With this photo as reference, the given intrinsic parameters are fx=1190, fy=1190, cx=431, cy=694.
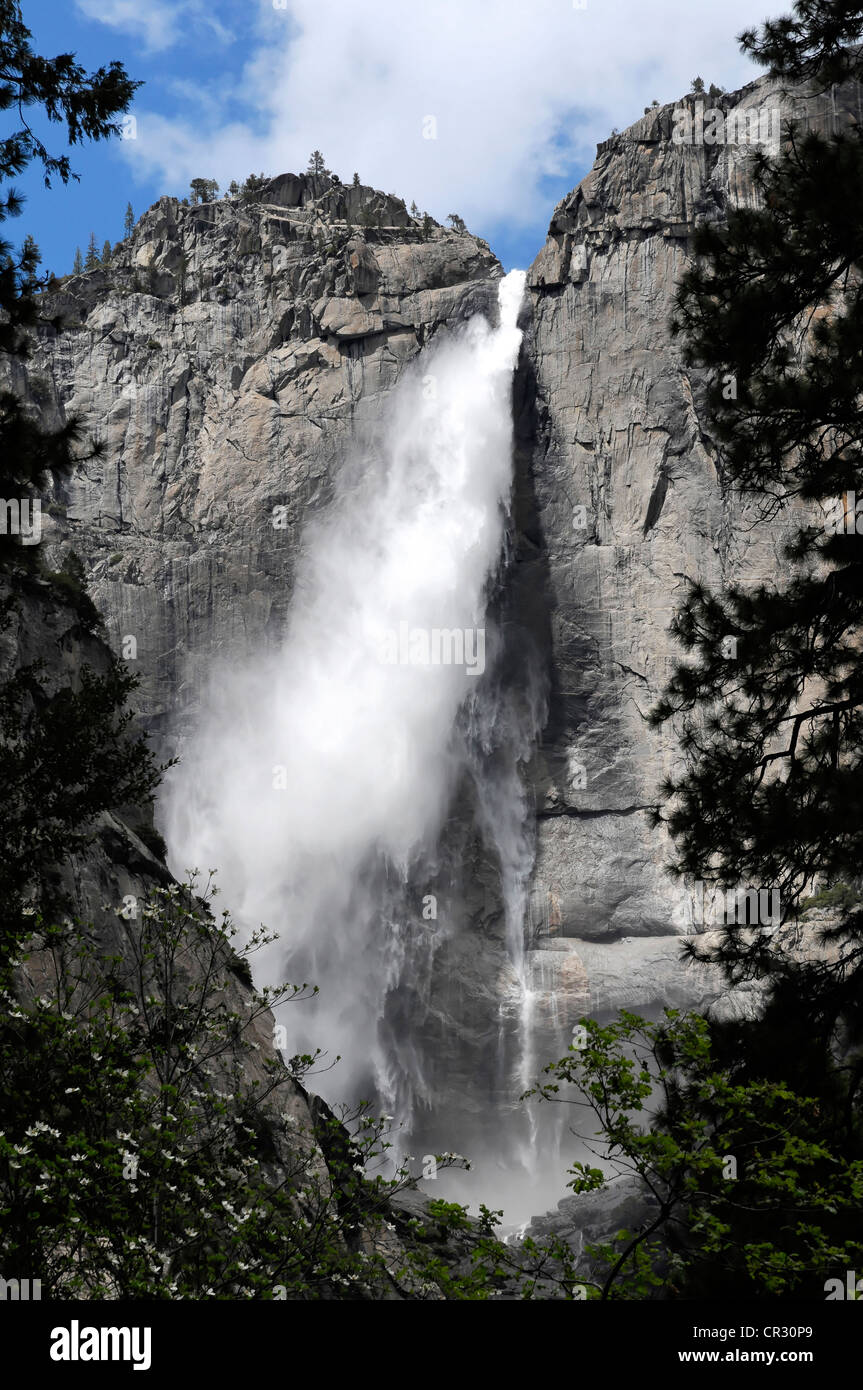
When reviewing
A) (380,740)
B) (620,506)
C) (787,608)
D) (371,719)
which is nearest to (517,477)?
(620,506)

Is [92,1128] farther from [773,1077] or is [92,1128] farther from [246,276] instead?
[246,276]

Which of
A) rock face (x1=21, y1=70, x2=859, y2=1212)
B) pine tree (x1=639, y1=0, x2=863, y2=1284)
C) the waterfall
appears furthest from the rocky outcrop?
pine tree (x1=639, y1=0, x2=863, y2=1284)

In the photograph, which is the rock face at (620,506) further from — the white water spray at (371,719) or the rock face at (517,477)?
the white water spray at (371,719)

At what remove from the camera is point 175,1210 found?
8406mm

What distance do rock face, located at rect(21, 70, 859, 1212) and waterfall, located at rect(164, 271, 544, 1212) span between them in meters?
0.86

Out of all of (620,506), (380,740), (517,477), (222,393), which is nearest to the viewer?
(380,740)

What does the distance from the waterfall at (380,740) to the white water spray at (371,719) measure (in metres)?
0.07

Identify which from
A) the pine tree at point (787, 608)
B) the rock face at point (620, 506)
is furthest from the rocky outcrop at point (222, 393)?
the pine tree at point (787, 608)

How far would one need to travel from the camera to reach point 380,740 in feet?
153

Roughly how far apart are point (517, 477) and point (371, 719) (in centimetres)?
1158

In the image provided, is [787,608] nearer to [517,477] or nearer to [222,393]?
[517,477]

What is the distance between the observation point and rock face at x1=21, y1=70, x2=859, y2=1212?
140 ft
